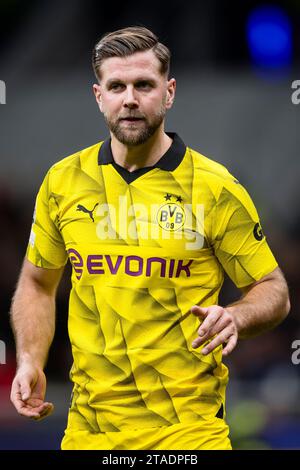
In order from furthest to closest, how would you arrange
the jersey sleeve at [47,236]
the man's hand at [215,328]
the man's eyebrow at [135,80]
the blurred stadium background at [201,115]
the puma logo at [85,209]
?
the blurred stadium background at [201,115]
the jersey sleeve at [47,236]
the puma logo at [85,209]
the man's eyebrow at [135,80]
the man's hand at [215,328]

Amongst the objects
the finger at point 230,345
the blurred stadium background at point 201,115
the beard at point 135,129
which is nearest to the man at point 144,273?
the beard at point 135,129

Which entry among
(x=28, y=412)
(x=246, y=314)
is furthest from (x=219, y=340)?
(x=28, y=412)

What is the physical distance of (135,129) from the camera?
4.94 metres

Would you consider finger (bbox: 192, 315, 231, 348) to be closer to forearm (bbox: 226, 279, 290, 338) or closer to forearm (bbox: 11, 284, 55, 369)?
forearm (bbox: 226, 279, 290, 338)

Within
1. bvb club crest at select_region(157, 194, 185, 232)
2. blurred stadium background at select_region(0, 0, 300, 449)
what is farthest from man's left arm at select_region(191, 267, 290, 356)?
blurred stadium background at select_region(0, 0, 300, 449)

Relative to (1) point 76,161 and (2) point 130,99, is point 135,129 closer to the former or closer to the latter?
(2) point 130,99

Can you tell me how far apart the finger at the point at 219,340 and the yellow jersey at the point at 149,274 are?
1.81 ft

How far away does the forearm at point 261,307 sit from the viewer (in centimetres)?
472

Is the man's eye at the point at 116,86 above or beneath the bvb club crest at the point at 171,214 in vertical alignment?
above

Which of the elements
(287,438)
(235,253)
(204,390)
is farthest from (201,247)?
(287,438)

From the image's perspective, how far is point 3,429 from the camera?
8.49 meters

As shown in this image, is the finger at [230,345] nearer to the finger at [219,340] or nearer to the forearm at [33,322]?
the finger at [219,340]

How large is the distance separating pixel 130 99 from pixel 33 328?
121cm

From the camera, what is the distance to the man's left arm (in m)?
4.30
